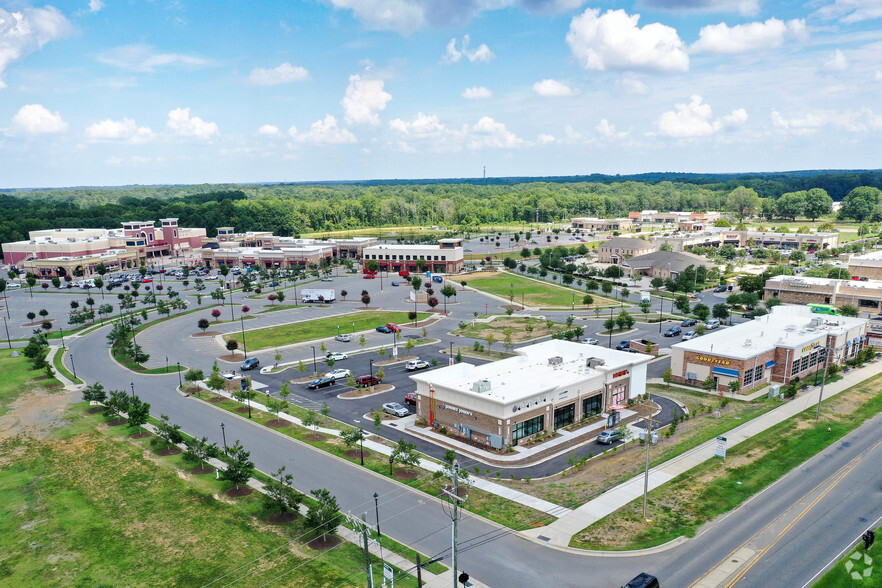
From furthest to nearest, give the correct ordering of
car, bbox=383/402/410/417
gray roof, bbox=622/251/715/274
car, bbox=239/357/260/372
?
1. gray roof, bbox=622/251/715/274
2. car, bbox=239/357/260/372
3. car, bbox=383/402/410/417

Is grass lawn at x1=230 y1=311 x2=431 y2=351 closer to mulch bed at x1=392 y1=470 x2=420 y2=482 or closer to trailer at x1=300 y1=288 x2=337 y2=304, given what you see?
trailer at x1=300 y1=288 x2=337 y2=304

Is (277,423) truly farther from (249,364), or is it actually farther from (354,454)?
(249,364)

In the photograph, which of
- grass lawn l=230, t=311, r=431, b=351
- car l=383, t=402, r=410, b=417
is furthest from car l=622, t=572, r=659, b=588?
grass lawn l=230, t=311, r=431, b=351

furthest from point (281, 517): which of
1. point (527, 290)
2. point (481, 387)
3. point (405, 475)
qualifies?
point (527, 290)

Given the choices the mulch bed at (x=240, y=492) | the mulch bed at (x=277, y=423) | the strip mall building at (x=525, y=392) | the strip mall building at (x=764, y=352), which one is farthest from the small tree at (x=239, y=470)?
the strip mall building at (x=764, y=352)

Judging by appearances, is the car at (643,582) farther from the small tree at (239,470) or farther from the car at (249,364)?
the car at (249,364)
